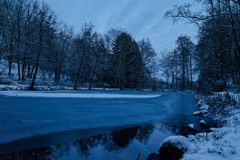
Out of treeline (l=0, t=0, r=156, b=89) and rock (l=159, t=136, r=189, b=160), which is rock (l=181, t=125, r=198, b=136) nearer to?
rock (l=159, t=136, r=189, b=160)

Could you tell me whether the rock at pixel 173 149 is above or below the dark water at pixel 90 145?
above

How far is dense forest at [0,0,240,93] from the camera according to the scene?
22.2 metres

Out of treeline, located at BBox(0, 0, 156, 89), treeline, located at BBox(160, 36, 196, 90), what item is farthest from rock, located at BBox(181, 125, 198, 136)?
treeline, located at BBox(160, 36, 196, 90)

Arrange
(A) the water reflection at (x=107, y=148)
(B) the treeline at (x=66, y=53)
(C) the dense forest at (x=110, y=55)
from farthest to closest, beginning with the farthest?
(B) the treeline at (x=66, y=53), (C) the dense forest at (x=110, y=55), (A) the water reflection at (x=107, y=148)

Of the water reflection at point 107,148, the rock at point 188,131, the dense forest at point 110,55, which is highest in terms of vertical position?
the dense forest at point 110,55

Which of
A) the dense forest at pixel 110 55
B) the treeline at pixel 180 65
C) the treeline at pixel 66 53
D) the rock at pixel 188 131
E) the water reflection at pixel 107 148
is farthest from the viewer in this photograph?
the treeline at pixel 180 65

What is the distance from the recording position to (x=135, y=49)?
5628 cm

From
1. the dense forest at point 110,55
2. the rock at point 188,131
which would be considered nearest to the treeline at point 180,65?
the dense forest at point 110,55

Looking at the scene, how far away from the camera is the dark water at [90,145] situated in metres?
6.26

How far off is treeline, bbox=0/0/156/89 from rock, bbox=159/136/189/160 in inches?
1001

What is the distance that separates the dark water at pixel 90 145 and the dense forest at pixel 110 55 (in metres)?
6.19

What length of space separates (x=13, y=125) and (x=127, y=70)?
45.7m

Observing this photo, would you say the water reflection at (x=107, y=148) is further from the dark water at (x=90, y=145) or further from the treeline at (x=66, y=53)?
the treeline at (x=66, y=53)

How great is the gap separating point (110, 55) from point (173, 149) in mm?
48874
